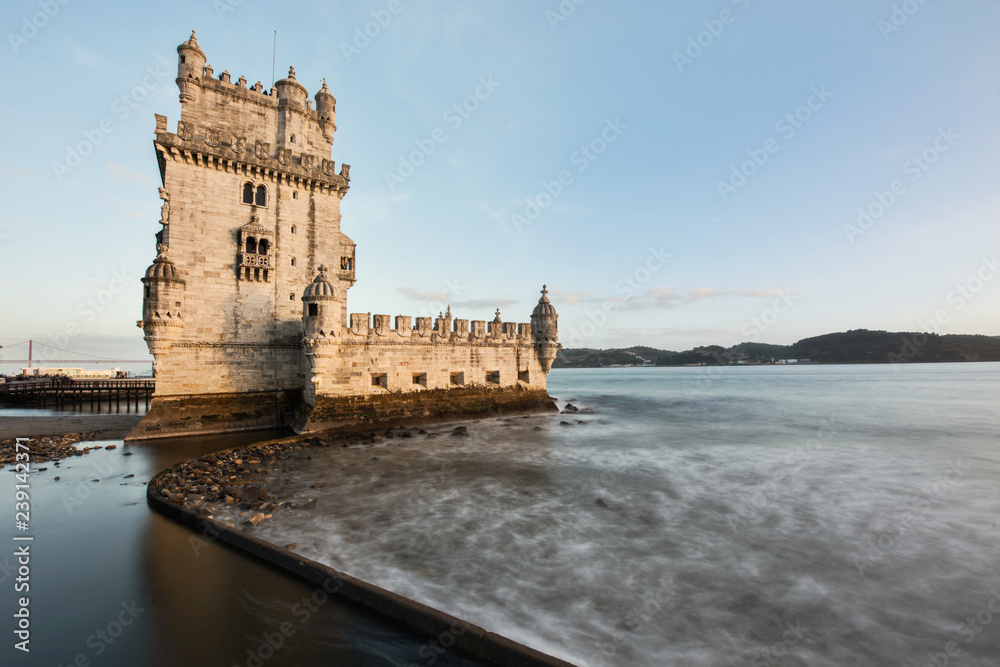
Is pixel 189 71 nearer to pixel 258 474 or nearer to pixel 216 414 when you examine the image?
pixel 216 414

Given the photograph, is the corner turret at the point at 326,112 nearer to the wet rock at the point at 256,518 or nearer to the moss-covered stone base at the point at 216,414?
the moss-covered stone base at the point at 216,414

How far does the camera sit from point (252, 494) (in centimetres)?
902

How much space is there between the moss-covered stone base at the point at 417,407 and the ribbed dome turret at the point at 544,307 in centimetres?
450

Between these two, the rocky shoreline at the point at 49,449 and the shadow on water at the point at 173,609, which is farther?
the rocky shoreline at the point at 49,449

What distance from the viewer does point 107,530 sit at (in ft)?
24.7

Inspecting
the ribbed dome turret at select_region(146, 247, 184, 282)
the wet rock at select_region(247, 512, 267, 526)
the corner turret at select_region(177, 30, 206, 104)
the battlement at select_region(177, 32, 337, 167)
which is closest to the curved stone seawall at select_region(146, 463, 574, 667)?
the wet rock at select_region(247, 512, 267, 526)

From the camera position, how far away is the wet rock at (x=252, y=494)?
882 cm

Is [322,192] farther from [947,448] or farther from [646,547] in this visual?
[947,448]

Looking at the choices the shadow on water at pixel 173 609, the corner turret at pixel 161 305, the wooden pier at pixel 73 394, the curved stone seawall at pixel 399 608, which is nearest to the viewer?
the curved stone seawall at pixel 399 608

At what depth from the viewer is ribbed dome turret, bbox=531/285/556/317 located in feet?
76.8

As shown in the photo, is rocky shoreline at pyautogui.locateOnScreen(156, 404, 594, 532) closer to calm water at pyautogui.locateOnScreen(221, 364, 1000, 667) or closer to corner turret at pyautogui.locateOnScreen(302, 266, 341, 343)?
calm water at pyautogui.locateOnScreen(221, 364, 1000, 667)

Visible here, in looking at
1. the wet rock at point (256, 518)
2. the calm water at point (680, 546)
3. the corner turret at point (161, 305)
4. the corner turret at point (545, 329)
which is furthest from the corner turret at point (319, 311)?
the corner turret at point (545, 329)

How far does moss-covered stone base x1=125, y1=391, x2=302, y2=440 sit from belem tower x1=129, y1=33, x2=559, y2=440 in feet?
0.14

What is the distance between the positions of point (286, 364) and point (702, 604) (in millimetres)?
17815
